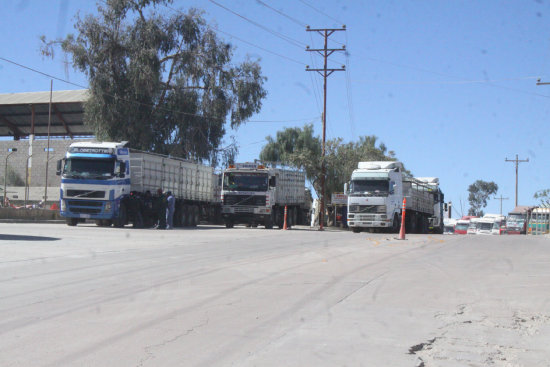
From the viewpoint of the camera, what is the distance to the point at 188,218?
35312mm

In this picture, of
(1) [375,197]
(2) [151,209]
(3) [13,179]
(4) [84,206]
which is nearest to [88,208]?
(4) [84,206]

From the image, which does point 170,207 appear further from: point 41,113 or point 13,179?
point 13,179

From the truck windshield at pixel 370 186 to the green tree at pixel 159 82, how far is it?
13.1 metres

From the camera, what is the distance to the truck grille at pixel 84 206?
28.1 meters

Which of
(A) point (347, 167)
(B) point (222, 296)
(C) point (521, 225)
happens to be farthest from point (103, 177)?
(C) point (521, 225)

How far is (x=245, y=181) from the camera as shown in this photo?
3572cm

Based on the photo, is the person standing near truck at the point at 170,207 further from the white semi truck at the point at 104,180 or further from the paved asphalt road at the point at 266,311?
the paved asphalt road at the point at 266,311

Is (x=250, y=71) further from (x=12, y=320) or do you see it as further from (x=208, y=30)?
(x=12, y=320)

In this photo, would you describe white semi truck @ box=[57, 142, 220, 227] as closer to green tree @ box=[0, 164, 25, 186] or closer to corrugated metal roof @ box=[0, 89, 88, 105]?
corrugated metal roof @ box=[0, 89, 88, 105]

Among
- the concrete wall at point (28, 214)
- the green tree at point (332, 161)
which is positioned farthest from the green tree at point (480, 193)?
the concrete wall at point (28, 214)

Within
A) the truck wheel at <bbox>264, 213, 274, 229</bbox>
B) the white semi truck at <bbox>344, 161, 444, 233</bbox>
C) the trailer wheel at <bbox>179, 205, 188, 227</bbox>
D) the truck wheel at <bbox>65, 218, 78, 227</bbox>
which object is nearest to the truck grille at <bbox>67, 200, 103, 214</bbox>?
the truck wheel at <bbox>65, 218, 78, 227</bbox>

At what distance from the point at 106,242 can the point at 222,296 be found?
10.5 m

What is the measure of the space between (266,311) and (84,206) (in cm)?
2181

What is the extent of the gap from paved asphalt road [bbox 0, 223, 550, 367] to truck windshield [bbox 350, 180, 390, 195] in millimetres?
17434
